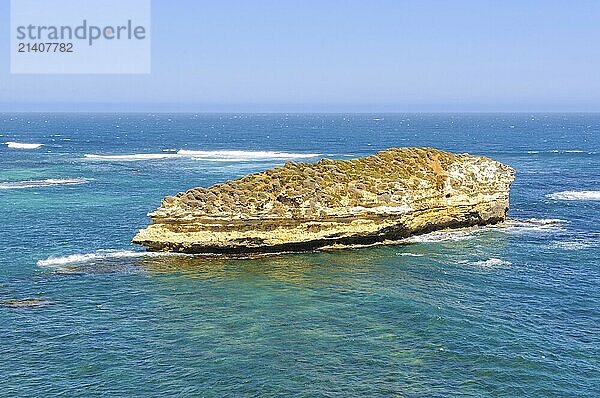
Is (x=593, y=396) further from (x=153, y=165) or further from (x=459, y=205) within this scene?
(x=153, y=165)

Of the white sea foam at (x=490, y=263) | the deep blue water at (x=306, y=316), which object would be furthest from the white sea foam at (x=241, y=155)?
the white sea foam at (x=490, y=263)

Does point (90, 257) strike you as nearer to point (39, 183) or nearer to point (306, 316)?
point (306, 316)

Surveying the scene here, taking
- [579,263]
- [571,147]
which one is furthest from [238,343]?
[571,147]

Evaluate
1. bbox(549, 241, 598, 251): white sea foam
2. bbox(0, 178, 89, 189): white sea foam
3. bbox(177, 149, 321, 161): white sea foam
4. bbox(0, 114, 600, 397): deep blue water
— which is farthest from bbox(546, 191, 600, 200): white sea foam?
bbox(0, 178, 89, 189): white sea foam

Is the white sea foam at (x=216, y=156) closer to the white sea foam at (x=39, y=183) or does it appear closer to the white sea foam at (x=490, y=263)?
the white sea foam at (x=39, y=183)

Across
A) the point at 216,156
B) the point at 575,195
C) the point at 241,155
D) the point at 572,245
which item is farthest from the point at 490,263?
the point at 216,156
